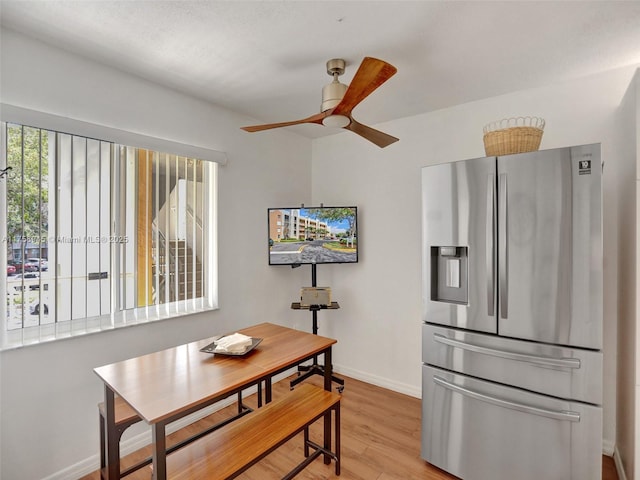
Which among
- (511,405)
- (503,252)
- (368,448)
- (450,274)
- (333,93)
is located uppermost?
(333,93)

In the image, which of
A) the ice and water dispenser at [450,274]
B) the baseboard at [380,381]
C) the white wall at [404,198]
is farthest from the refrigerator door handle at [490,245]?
the baseboard at [380,381]

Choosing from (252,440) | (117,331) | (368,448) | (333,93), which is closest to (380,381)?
Result: (368,448)

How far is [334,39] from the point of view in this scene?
1831 mm

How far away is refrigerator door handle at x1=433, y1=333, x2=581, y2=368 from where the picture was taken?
1.67 meters

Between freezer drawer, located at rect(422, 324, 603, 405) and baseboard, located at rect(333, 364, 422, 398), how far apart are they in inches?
43.5

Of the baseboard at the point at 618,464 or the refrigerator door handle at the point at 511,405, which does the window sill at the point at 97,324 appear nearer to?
the refrigerator door handle at the point at 511,405

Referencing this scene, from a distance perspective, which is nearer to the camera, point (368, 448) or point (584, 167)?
point (584, 167)

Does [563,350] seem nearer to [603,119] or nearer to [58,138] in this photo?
[603,119]

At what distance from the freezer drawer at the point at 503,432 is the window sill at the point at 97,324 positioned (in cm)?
190

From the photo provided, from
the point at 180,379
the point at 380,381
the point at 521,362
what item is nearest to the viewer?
the point at 180,379

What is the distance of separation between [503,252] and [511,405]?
86cm

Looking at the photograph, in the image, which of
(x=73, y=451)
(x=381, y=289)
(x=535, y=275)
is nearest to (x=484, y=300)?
(x=535, y=275)

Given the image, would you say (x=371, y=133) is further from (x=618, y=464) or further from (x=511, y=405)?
(x=618, y=464)

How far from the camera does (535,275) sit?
175cm
